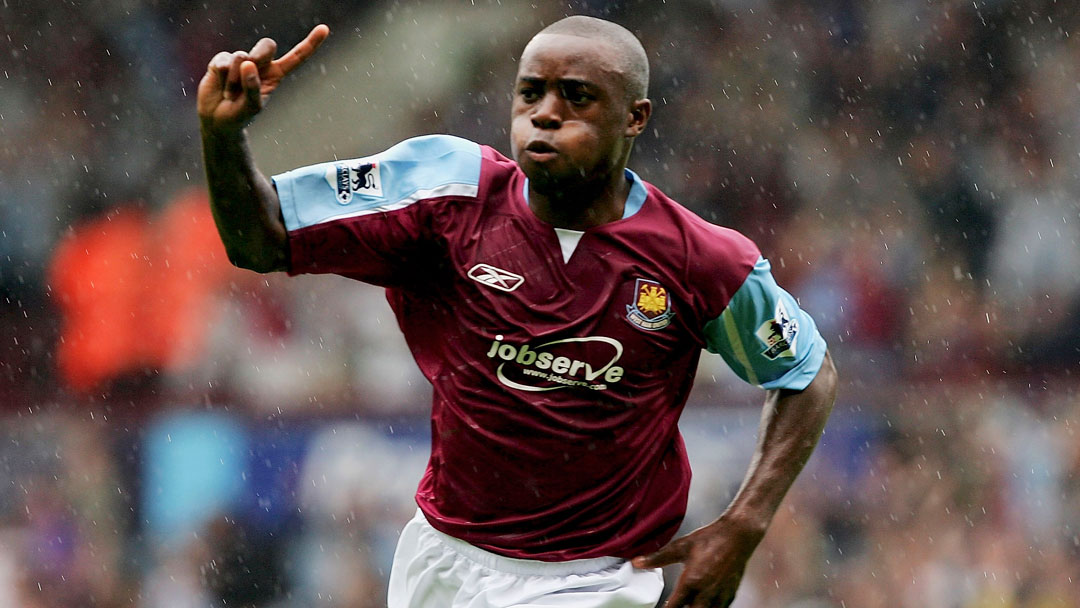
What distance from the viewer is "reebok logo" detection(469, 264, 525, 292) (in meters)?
3.73

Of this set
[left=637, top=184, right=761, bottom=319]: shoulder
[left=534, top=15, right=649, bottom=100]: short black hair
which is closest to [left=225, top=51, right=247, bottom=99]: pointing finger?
[left=534, top=15, right=649, bottom=100]: short black hair

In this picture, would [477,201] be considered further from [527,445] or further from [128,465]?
[128,465]

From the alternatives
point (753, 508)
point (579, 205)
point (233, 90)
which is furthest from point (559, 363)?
point (233, 90)

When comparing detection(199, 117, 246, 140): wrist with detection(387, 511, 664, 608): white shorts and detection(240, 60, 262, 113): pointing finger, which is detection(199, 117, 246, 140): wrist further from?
detection(387, 511, 664, 608): white shorts

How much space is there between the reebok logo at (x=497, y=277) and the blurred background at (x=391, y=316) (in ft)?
15.3

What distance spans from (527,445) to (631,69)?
0.97 meters

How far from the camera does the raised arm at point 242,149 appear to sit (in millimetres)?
3258

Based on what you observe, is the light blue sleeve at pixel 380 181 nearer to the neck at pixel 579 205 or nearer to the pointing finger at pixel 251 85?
the neck at pixel 579 205

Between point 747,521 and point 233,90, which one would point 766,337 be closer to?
point 747,521

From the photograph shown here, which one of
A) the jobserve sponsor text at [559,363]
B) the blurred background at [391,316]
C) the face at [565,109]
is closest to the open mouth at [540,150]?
the face at [565,109]

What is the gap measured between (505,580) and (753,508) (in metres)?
0.67

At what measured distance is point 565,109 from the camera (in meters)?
3.57

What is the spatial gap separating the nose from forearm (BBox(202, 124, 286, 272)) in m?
0.65

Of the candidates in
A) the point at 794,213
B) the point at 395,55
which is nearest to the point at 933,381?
the point at 794,213
